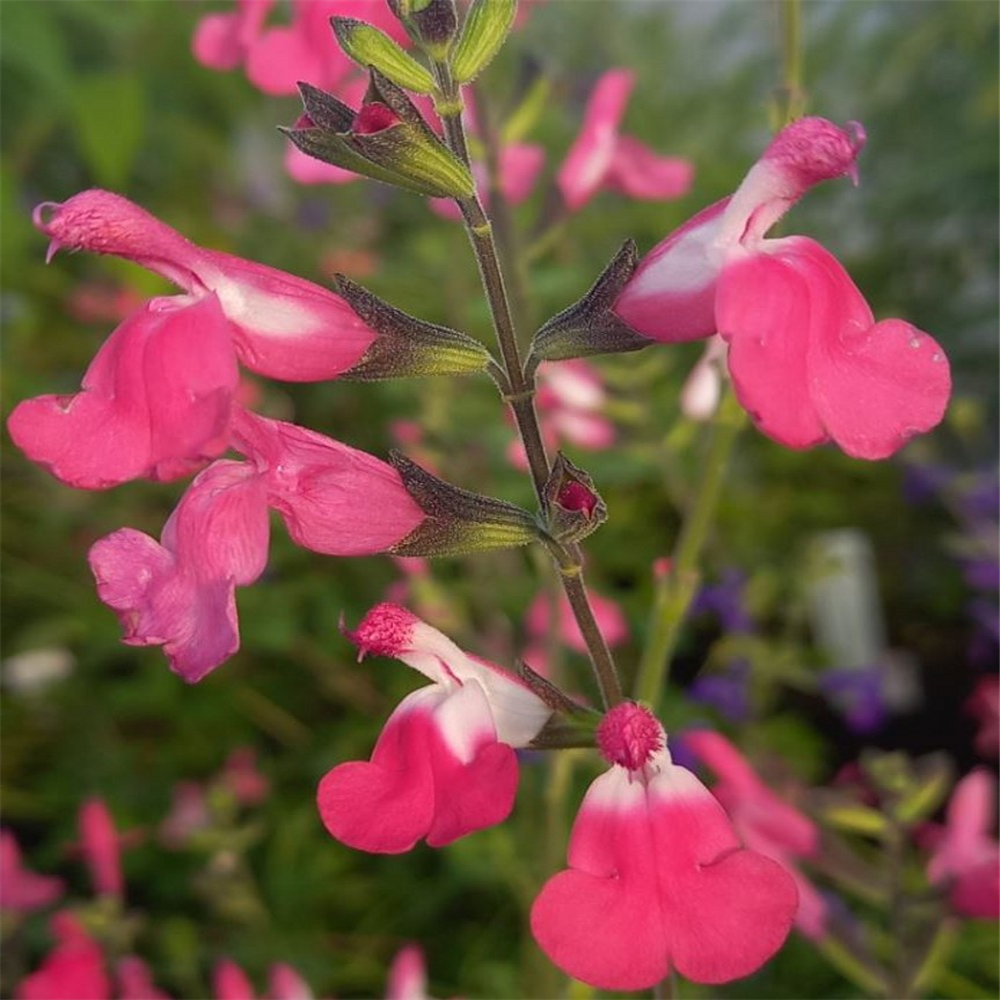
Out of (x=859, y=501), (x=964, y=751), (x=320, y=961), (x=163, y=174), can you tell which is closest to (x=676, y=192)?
(x=320, y=961)

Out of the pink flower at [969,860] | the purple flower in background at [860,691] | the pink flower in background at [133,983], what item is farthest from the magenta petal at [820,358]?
the purple flower in background at [860,691]

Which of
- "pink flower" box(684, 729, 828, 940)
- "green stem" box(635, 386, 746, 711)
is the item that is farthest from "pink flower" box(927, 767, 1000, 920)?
"green stem" box(635, 386, 746, 711)

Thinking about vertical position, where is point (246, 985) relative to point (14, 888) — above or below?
above

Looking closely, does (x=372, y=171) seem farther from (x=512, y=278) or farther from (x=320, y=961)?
(x=320, y=961)

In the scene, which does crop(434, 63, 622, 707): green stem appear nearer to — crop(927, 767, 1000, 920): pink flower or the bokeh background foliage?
crop(927, 767, 1000, 920): pink flower

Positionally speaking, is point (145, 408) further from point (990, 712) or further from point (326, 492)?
point (990, 712)

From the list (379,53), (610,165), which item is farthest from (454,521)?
(610,165)

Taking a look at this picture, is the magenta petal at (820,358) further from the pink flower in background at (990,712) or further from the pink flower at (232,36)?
the pink flower in background at (990,712)
